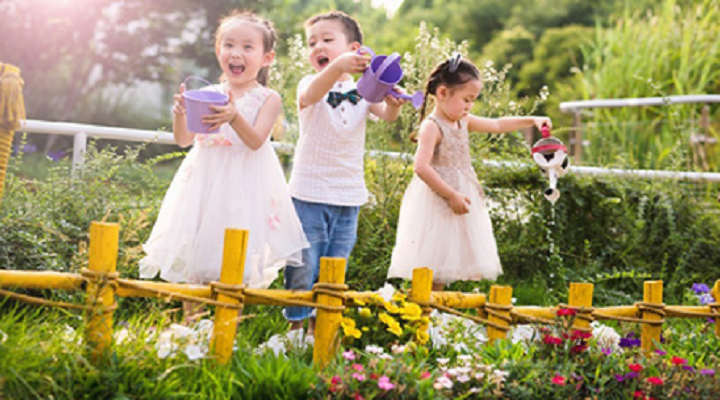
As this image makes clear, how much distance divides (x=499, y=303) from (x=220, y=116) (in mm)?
1216

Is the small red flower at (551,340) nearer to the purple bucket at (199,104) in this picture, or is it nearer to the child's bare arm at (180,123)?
the purple bucket at (199,104)

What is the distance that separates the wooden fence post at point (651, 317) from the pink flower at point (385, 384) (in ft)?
4.78

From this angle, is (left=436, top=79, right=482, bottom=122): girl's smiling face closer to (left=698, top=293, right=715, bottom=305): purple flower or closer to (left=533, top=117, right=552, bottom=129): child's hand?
(left=533, top=117, right=552, bottom=129): child's hand

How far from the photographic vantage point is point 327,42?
133 inches

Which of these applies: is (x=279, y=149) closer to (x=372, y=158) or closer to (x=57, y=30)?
(x=372, y=158)

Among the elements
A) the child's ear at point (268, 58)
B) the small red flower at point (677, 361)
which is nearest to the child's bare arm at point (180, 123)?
the child's ear at point (268, 58)

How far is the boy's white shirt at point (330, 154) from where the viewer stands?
334 centimetres

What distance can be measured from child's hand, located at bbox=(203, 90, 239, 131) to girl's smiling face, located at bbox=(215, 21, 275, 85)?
0.30 metres

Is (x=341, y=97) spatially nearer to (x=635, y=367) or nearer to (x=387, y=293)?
(x=387, y=293)

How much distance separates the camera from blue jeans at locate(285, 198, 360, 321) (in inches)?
130

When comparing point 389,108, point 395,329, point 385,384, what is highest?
point 389,108

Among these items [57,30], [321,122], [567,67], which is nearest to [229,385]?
[321,122]

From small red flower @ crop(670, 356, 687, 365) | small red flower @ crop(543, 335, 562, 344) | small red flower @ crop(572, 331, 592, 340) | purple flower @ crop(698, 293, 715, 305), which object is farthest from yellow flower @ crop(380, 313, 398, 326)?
purple flower @ crop(698, 293, 715, 305)

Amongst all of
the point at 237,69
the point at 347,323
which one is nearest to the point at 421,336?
the point at 347,323
